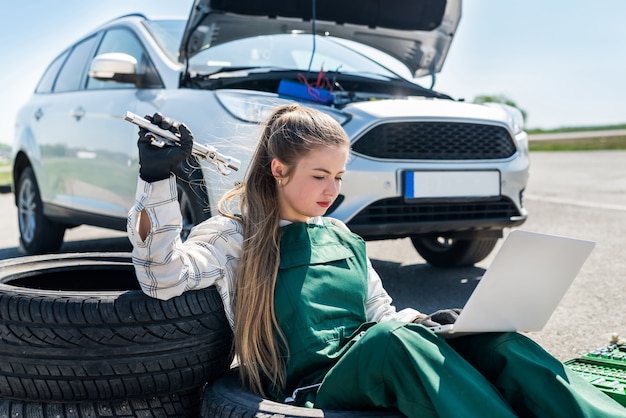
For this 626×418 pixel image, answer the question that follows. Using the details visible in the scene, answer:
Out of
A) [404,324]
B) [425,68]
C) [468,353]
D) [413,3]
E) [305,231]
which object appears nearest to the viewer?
[404,324]

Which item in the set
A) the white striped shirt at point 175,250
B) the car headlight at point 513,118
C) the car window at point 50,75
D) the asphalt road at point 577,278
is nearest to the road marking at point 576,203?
the asphalt road at point 577,278

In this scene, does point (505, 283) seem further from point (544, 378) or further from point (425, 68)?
point (425, 68)

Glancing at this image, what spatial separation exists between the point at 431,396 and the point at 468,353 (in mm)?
347

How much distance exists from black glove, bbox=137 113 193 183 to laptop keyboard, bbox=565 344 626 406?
1315mm

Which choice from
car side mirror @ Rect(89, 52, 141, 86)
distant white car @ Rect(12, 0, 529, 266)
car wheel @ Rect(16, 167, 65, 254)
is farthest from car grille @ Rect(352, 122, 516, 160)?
car wheel @ Rect(16, 167, 65, 254)

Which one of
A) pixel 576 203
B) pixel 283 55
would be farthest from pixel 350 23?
pixel 576 203

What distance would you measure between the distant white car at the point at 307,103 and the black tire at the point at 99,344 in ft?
4.18

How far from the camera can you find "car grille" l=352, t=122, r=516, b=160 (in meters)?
3.99

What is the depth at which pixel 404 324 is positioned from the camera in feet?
6.16

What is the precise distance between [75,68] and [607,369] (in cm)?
477

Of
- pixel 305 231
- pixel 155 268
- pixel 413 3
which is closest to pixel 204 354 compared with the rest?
pixel 155 268

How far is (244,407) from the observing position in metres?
1.92

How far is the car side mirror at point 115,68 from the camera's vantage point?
4.41 m

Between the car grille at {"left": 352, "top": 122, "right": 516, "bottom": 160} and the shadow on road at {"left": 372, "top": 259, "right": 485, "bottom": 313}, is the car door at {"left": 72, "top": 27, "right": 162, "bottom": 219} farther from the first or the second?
the shadow on road at {"left": 372, "top": 259, "right": 485, "bottom": 313}
